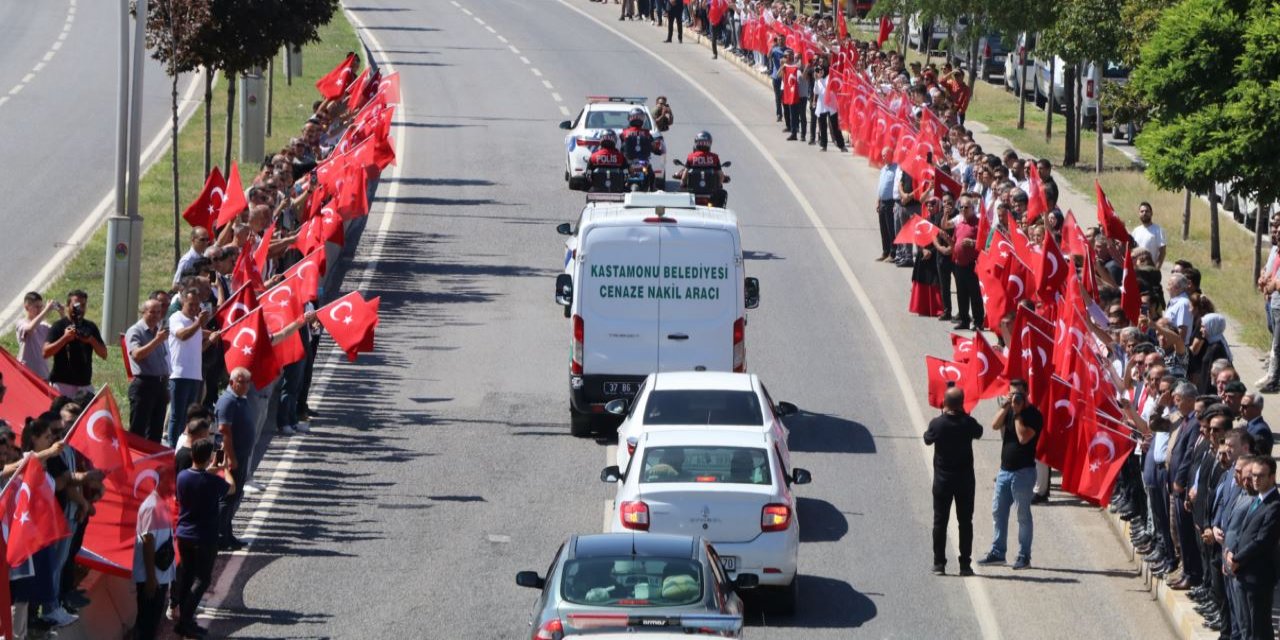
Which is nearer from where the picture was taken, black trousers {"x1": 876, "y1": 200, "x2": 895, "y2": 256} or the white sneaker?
the white sneaker

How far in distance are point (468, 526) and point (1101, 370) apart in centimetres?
563

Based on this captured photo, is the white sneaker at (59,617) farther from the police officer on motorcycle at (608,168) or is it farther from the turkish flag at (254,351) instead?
the police officer on motorcycle at (608,168)

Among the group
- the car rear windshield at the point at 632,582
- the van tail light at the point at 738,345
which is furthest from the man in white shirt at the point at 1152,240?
the car rear windshield at the point at 632,582

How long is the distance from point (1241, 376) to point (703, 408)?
8187 mm

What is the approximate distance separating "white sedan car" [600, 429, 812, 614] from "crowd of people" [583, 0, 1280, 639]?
1.70 m

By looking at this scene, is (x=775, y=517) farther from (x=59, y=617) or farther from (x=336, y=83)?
(x=336, y=83)

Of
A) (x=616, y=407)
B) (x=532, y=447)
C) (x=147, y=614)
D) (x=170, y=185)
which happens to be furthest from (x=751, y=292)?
(x=170, y=185)

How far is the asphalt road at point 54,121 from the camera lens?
105 feet

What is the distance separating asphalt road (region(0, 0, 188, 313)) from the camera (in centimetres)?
3191

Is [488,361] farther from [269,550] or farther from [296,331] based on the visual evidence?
[269,550]

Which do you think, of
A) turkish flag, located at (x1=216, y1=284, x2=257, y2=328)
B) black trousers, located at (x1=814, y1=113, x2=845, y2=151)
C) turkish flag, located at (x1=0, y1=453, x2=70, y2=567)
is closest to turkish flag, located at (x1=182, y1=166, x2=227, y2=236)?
turkish flag, located at (x1=216, y1=284, x2=257, y2=328)

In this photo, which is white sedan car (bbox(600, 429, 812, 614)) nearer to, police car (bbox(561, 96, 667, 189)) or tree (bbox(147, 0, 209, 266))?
tree (bbox(147, 0, 209, 266))

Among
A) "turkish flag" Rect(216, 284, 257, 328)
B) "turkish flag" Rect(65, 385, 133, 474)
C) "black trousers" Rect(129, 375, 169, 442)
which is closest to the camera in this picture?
"turkish flag" Rect(65, 385, 133, 474)

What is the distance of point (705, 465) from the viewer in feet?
52.7
